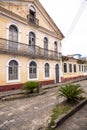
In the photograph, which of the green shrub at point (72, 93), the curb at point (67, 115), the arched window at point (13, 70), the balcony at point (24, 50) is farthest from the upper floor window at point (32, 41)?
the curb at point (67, 115)

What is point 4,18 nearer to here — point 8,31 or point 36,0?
point 8,31

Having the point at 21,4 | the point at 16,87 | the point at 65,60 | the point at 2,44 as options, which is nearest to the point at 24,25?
the point at 21,4

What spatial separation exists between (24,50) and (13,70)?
2.49 m

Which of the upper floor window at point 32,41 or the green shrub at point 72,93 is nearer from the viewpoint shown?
the green shrub at point 72,93

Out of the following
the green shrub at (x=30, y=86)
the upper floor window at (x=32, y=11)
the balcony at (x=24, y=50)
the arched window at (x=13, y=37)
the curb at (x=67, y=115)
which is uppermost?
the upper floor window at (x=32, y=11)

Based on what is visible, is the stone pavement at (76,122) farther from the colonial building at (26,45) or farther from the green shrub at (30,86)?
the colonial building at (26,45)

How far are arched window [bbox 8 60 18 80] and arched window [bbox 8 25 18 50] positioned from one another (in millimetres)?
1464

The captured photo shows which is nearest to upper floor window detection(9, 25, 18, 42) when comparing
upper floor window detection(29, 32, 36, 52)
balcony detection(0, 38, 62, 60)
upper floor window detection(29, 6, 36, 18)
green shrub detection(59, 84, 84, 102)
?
balcony detection(0, 38, 62, 60)

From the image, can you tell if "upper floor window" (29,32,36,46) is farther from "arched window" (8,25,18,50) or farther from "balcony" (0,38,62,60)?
"arched window" (8,25,18,50)

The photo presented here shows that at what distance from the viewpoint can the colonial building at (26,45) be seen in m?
12.3

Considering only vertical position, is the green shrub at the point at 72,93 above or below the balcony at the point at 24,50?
below

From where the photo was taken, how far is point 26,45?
14172mm

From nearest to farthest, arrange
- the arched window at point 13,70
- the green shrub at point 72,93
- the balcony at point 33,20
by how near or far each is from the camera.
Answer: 1. the green shrub at point 72,93
2. the arched window at point 13,70
3. the balcony at point 33,20

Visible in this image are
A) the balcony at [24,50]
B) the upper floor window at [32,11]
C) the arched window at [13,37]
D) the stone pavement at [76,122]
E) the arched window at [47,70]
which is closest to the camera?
the stone pavement at [76,122]
